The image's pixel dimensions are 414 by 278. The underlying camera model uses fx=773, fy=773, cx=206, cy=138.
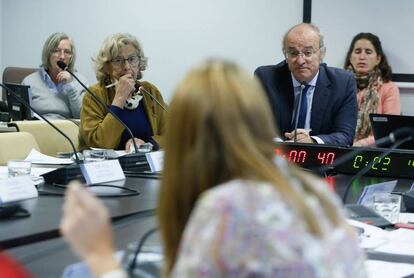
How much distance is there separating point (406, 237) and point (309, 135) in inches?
56.7

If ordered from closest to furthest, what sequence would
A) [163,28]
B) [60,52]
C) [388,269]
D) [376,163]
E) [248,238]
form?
[248,238] → [388,269] → [376,163] → [60,52] → [163,28]

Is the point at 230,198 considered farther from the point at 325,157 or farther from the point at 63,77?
the point at 63,77

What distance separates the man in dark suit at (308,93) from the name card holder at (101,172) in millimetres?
1282

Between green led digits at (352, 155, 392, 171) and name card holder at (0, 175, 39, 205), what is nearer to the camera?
name card holder at (0, 175, 39, 205)

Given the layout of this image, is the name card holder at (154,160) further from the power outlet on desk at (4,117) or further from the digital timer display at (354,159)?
the power outlet on desk at (4,117)

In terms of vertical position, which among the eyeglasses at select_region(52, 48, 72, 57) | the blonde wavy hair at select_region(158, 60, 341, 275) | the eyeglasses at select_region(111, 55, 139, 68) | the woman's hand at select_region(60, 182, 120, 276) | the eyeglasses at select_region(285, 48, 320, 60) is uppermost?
the blonde wavy hair at select_region(158, 60, 341, 275)

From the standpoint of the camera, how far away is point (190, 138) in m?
0.97

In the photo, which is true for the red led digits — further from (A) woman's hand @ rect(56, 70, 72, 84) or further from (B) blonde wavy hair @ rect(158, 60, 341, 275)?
(A) woman's hand @ rect(56, 70, 72, 84)

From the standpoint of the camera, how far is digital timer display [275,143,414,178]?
2691 millimetres

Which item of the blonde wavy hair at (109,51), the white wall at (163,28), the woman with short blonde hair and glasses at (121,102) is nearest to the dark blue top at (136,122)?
the woman with short blonde hair and glasses at (121,102)

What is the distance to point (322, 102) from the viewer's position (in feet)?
12.1

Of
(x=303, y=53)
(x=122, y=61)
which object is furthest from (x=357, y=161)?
(x=122, y=61)

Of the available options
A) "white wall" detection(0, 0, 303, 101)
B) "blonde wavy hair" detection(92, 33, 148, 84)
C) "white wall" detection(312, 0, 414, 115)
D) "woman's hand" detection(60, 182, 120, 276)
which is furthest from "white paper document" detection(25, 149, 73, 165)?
"white wall" detection(312, 0, 414, 115)

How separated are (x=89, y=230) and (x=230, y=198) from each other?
19 cm
